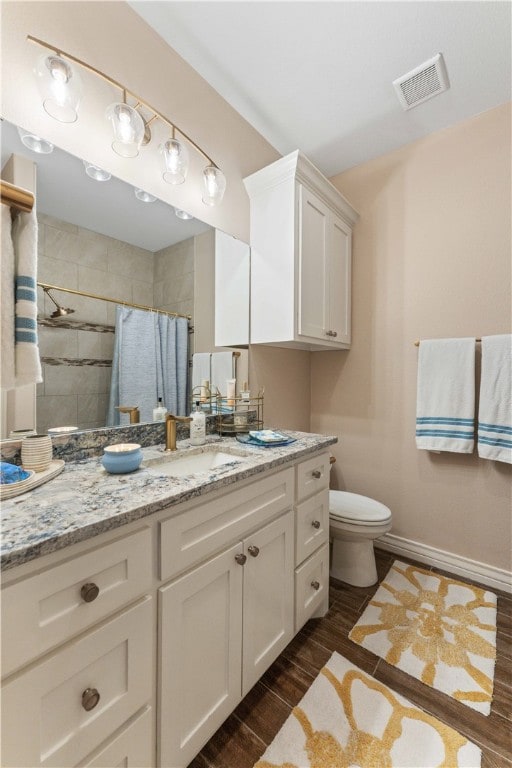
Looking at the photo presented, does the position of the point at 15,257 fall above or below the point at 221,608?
above

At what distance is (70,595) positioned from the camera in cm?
63

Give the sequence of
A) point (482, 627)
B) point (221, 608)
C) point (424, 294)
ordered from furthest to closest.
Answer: point (424, 294), point (482, 627), point (221, 608)

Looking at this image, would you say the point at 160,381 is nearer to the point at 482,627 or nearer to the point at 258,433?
the point at 258,433

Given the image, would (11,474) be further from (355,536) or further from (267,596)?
(355,536)

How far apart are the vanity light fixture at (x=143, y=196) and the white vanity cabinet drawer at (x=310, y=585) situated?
5.51 ft

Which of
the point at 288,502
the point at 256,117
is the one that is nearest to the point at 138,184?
the point at 256,117

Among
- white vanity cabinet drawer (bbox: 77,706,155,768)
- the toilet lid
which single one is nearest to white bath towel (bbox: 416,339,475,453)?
the toilet lid

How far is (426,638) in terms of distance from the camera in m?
1.41

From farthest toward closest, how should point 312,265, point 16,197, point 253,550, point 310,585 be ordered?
point 312,265 < point 310,585 < point 253,550 < point 16,197

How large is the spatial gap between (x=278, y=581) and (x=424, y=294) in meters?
1.85

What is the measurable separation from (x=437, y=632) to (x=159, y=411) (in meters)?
1.63

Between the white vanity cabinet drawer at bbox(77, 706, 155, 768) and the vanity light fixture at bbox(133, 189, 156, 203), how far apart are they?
1.68 metres

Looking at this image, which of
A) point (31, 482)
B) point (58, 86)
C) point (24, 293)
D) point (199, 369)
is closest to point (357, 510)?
point (199, 369)

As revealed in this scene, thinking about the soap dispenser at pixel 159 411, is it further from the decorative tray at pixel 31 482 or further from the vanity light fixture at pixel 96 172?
the vanity light fixture at pixel 96 172
